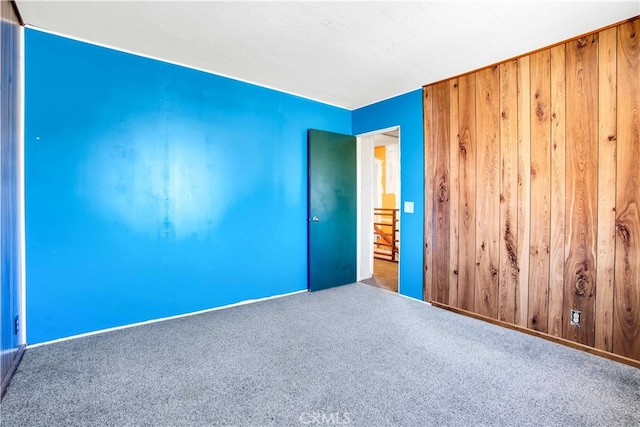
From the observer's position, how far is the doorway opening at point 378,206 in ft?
15.1

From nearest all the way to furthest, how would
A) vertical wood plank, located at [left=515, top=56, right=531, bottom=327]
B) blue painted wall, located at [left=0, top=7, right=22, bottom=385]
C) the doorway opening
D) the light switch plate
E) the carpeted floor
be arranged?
blue painted wall, located at [left=0, top=7, right=22, bottom=385] → vertical wood plank, located at [left=515, top=56, right=531, bottom=327] → the light switch plate → the carpeted floor → the doorway opening

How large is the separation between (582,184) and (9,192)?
4375 millimetres

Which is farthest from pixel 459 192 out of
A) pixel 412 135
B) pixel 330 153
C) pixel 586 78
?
pixel 330 153

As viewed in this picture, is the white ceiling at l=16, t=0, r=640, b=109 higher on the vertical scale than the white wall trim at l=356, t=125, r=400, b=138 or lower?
higher

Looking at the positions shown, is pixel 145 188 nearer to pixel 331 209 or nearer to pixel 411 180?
pixel 331 209

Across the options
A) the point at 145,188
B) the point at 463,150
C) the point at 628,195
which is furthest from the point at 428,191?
the point at 145,188

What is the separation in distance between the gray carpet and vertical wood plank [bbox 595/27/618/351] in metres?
0.36

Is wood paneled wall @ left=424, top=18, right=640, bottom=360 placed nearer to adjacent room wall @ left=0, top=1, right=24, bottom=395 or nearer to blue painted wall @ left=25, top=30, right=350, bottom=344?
blue painted wall @ left=25, top=30, right=350, bottom=344

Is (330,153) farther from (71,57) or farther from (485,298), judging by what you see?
(71,57)

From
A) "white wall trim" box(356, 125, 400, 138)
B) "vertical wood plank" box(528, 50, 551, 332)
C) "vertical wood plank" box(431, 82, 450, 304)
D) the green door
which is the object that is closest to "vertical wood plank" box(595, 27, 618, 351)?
"vertical wood plank" box(528, 50, 551, 332)

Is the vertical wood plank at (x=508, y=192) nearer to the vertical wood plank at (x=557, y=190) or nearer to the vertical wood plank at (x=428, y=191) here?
the vertical wood plank at (x=557, y=190)

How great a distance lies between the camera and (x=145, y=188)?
286 cm

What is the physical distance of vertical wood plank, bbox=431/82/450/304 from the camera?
3.38 m

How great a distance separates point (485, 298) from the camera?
307 cm
